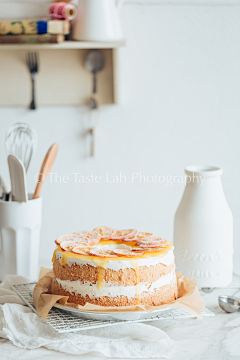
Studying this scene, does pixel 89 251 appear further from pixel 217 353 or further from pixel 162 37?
pixel 162 37

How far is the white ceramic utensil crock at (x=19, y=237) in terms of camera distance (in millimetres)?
880

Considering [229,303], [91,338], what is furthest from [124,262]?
[229,303]

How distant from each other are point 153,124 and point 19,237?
0.60 m

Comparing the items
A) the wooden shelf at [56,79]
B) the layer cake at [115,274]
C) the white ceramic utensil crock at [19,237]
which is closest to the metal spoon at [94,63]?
the wooden shelf at [56,79]

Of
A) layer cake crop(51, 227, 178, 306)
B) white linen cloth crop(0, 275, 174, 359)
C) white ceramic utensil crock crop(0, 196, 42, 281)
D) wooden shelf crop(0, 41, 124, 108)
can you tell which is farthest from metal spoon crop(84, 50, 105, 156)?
white linen cloth crop(0, 275, 174, 359)

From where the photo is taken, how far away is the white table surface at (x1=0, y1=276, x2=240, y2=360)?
59 cm

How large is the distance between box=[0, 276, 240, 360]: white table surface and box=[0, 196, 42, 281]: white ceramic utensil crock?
0.29 m

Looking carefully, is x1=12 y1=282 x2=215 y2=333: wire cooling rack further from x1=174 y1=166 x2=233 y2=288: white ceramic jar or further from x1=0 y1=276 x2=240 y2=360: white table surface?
x1=174 y1=166 x2=233 y2=288: white ceramic jar

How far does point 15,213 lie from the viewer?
0.88 meters

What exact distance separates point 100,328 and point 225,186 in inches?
32.2

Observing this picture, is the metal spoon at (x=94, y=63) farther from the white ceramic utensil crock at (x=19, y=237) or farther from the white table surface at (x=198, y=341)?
the white table surface at (x=198, y=341)

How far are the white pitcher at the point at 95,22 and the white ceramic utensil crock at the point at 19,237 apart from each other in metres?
0.47

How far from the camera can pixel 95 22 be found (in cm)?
107

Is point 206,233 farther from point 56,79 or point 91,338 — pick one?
point 56,79
